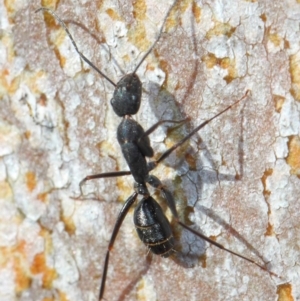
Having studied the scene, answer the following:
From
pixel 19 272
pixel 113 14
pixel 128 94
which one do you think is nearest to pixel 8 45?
pixel 113 14

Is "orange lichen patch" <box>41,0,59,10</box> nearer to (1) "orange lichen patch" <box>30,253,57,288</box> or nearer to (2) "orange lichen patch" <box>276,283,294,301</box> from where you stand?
(1) "orange lichen patch" <box>30,253,57,288</box>

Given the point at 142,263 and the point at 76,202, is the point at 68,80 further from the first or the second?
the point at 142,263

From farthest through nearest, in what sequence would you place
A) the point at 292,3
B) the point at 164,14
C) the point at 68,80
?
the point at 68,80 < the point at 164,14 < the point at 292,3

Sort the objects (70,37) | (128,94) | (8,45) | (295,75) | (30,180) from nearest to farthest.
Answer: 1. (295,75)
2. (128,94)
3. (70,37)
4. (8,45)
5. (30,180)

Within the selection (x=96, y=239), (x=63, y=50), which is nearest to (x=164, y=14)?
(x=63, y=50)

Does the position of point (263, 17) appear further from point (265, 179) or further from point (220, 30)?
point (265, 179)

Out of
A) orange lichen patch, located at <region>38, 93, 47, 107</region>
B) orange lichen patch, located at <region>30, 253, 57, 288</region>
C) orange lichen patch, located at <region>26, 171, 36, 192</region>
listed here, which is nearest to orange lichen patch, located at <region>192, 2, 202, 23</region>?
orange lichen patch, located at <region>38, 93, 47, 107</region>

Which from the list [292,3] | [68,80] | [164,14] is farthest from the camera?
[68,80]
